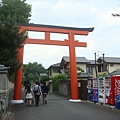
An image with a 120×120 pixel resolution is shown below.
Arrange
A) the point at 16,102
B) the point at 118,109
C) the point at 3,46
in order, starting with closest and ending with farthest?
1. the point at 118,109
2. the point at 3,46
3. the point at 16,102

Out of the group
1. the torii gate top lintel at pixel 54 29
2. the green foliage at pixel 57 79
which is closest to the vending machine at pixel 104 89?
the torii gate top lintel at pixel 54 29

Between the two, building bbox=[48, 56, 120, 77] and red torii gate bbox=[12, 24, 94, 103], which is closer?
red torii gate bbox=[12, 24, 94, 103]

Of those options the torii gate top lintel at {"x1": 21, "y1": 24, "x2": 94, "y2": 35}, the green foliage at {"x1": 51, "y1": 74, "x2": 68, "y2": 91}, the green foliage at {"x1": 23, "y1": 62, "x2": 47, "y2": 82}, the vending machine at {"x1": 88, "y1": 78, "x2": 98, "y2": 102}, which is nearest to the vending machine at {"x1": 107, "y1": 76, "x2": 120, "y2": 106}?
the vending machine at {"x1": 88, "y1": 78, "x2": 98, "y2": 102}

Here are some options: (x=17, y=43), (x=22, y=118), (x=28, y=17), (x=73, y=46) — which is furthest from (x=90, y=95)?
(x=28, y=17)

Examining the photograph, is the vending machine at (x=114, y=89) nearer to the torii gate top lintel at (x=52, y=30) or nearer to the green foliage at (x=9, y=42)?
the torii gate top lintel at (x=52, y=30)

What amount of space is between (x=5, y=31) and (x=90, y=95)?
8.85 metres

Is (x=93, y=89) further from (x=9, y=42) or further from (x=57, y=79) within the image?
(x=57, y=79)

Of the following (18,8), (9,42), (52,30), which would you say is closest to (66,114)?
(9,42)

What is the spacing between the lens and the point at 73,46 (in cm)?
1830

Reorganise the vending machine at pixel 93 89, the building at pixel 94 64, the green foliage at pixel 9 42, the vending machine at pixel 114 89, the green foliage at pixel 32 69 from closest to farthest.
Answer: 1. the vending machine at pixel 114 89
2. the green foliage at pixel 9 42
3. the vending machine at pixel 93 89
4. the building at pixel 94 64
5. the green foliage at pixel 32 69

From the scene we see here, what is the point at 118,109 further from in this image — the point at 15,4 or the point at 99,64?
the point at 99,64

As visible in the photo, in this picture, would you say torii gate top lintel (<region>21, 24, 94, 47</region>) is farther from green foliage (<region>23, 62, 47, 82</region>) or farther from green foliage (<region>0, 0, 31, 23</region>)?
green foliage (<region>23, 62, 47, 82</region>)

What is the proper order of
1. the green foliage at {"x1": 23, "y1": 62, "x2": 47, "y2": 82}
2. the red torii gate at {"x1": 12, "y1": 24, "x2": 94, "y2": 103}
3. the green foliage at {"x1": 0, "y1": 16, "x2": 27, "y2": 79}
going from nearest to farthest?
the green foliage at {"x1": 0, "y1": 16, "x2": 27, "y2": 79} → the red torii gate at {"x1": 12, "y1": 24, "x2": 94, "y2": 103} → the green foliage at {"x1": 23, "y1": 62, "x2": 47, "y2": 82}

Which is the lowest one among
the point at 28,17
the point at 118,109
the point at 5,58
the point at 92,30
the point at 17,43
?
the point at 118,109
